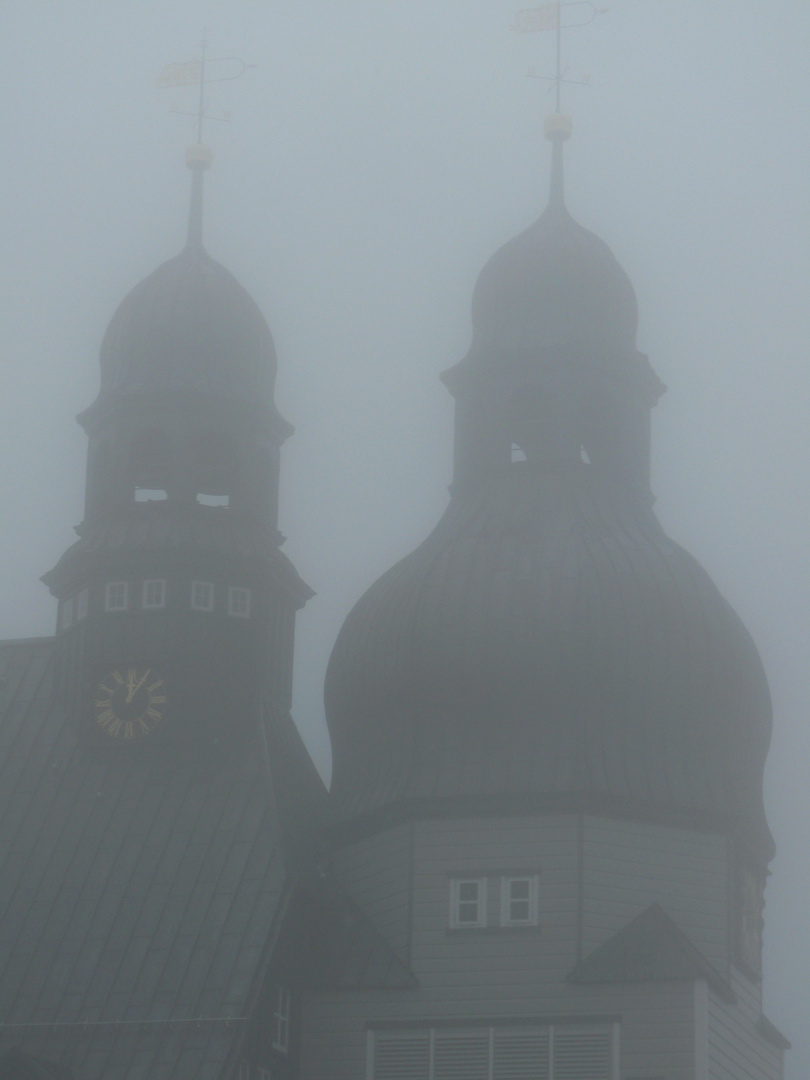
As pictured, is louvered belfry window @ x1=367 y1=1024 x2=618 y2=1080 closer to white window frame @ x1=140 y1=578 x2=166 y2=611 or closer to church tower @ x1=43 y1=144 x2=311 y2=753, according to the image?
church tower @ x1=43 y1=144 x2=311 y2=753

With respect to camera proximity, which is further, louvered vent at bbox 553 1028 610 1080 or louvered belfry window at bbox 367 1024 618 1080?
louvered belfry window at bbox 367 1024 618 1080

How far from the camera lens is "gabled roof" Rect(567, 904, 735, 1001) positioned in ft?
173

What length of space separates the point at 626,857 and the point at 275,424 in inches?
582

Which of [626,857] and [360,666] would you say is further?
[360,666]

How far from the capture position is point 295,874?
183 ft

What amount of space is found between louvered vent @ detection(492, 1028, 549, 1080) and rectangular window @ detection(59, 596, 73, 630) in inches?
567

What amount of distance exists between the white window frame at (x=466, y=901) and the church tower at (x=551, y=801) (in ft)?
0.14

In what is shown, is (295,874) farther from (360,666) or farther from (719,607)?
(719,607)

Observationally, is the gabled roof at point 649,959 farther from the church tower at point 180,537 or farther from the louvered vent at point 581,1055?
the church tower at point 180,537

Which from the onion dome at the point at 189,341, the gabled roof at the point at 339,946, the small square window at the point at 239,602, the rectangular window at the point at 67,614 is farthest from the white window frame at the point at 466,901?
the onion dome at the point at 189,341

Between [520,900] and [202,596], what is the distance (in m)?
10.8

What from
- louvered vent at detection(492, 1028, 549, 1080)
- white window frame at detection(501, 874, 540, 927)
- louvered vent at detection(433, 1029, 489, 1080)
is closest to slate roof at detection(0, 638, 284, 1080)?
louvered vent at detection(433, 1029, 489, 1080)

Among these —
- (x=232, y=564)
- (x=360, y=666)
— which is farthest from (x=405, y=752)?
(x=232, y=564)

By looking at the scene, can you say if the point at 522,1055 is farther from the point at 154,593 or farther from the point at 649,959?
the point at 154,593
